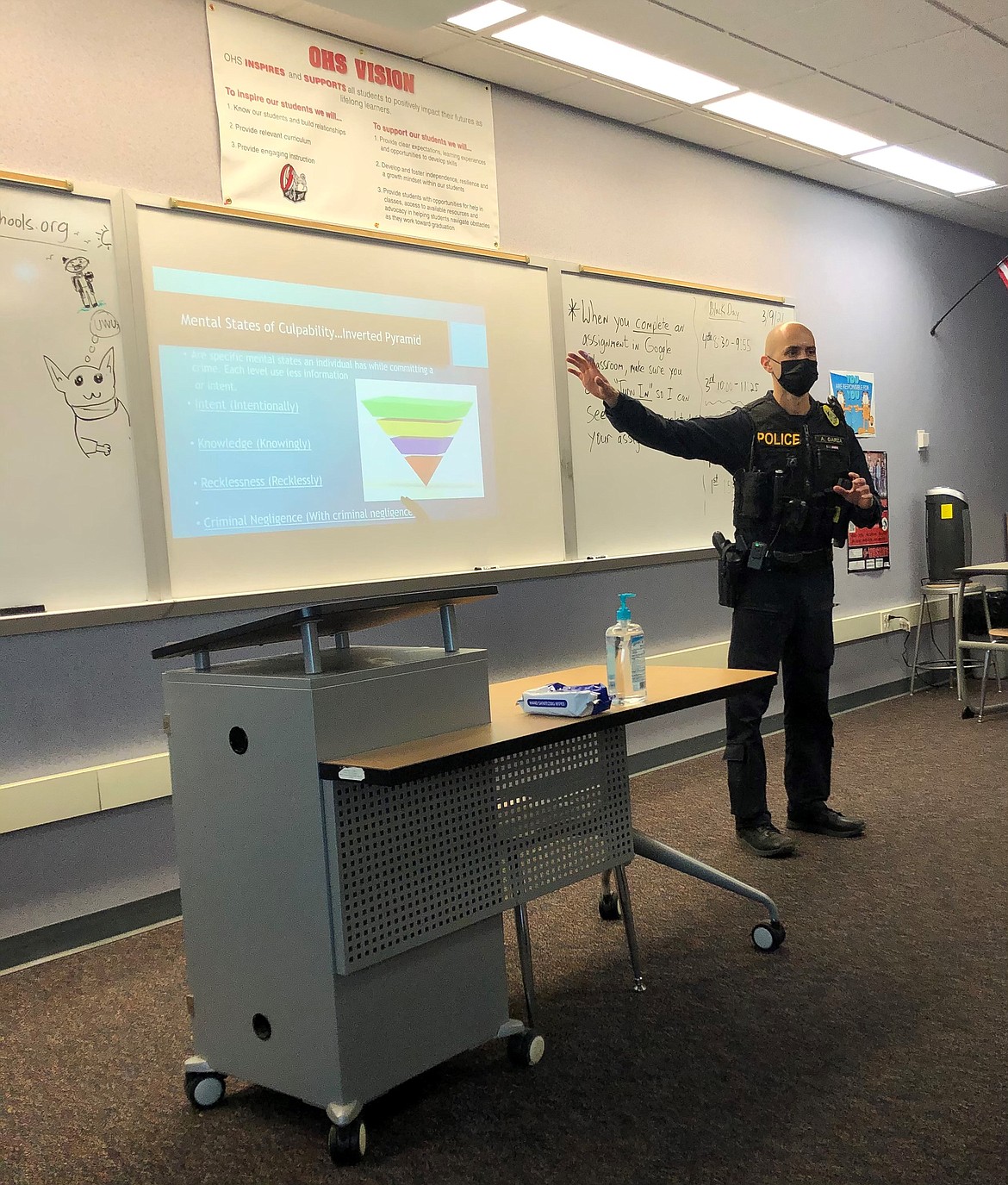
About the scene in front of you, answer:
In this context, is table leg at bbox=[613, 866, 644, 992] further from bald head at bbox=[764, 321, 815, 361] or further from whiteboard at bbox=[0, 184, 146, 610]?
bald head at bbox=[764, 321, 815, 361]

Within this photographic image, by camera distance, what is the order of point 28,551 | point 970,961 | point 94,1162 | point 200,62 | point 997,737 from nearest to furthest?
1. point 94,1162
2. point 970,961
3. point 28,551
4. point 200,62
5. point 997,737

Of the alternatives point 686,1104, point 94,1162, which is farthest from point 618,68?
point 94,1162

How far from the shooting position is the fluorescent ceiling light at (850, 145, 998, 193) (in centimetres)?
570

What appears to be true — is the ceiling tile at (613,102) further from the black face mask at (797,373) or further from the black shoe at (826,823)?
the black shoe at (826,823)

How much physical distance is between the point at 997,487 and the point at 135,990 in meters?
6.88

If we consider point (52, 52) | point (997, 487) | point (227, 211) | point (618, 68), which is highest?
point (618, 68)

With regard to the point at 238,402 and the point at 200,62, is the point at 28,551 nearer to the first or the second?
the point at 238,402

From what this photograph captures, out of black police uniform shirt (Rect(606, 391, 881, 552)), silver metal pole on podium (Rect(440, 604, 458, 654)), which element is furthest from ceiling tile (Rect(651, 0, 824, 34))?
silver metal pole on podium (Rect(440, 604, 458, 654))

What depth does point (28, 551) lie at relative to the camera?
309 cm

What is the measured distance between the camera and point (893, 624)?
6594 mm

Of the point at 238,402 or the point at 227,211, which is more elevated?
the point at 227,211

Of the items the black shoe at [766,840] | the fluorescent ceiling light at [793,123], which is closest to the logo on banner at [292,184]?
the fluorescent ceiling light at [793,123]

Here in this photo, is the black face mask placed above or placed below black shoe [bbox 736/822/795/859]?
above

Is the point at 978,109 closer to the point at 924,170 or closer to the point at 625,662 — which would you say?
the point at 924,170
